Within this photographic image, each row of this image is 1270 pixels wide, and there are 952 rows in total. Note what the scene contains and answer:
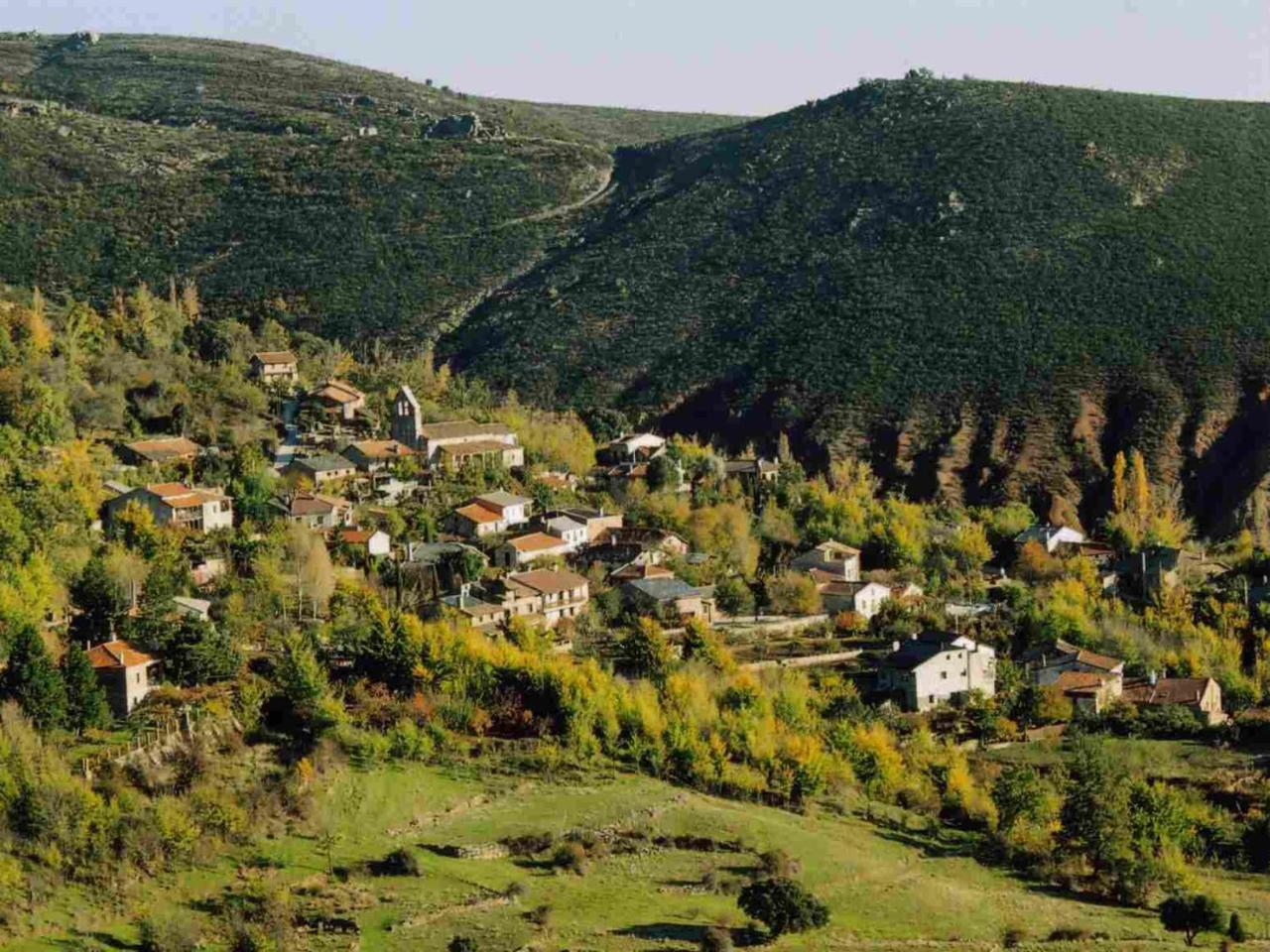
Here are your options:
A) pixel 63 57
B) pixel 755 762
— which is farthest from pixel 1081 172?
pixel 63 57

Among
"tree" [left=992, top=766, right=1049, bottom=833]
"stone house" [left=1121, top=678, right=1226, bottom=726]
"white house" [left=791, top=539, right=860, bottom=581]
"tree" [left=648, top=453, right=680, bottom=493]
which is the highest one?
"tree" [left=648, top=453, right=680, bottom=493]

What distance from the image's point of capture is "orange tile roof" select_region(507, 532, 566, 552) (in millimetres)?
51438

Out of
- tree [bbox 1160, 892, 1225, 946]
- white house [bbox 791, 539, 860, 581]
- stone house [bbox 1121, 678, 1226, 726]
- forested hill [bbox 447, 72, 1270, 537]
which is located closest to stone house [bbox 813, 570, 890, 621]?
white house [bbox 791, 539, 860, 581]

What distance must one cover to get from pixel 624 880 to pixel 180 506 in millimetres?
20820

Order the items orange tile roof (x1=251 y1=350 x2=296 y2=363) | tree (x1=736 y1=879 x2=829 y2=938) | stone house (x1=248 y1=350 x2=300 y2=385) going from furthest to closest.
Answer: orange tile roof (x1=251 y1=350 x2=296 y2=363)
stone house (x1=248 y1=350 x2=300 y2=385)
tree (x1=736 y1=879 x2=829 y2=938)

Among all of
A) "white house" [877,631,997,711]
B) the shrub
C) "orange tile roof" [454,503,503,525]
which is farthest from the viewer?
"orange tile roof" [454,503,503,525]

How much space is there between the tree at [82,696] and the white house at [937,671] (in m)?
18.3

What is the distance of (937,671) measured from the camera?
148 feet

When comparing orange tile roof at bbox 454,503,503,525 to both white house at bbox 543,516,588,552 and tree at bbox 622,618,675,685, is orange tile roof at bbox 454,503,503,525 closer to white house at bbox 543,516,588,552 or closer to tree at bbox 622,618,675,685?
white house at bbox 543,516,588,552

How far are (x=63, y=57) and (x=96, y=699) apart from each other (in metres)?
115

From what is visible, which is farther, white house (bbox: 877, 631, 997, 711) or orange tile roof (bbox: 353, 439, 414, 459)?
orange tile roof (bbox: 353, 439, 414, 459)

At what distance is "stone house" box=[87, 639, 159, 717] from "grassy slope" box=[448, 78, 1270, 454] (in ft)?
136

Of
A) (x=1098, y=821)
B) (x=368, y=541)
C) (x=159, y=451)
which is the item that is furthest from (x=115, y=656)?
(x=1098, y=821)

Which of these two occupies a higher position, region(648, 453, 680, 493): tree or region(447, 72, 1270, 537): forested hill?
region(447, 72, 1270, 537): forested hill
